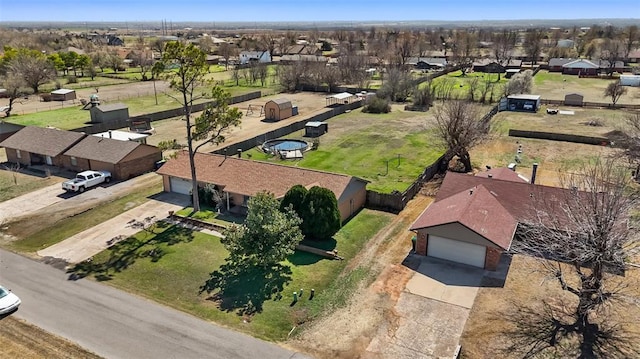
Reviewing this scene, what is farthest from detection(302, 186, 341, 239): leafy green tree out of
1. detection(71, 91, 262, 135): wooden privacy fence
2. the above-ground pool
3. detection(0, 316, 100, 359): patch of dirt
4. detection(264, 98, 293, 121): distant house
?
detection(264, 98, 293, 121): distant house

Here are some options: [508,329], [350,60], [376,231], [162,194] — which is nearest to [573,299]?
[508,329]

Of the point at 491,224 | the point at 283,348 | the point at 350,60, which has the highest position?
the point at 350,60

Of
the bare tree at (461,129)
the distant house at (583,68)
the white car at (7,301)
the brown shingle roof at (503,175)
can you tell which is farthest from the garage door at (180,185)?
the distant house at (583,68)

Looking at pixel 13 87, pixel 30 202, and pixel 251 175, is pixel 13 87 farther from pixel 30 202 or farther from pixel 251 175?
pixel 251 175

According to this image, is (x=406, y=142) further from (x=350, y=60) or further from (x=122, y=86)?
(x=122, y=86)

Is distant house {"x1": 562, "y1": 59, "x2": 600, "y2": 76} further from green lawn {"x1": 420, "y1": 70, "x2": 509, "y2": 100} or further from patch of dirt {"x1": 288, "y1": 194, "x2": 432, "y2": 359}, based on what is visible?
patch of dirt {"x1": 288, "y1": 194, "x2": 432, "y2": 359}
